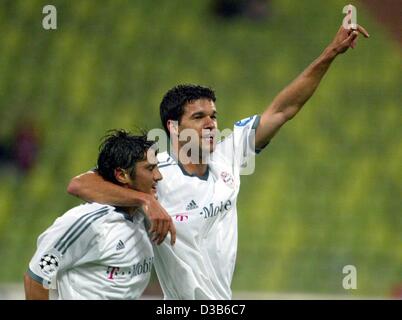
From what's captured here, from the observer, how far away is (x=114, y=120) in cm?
869

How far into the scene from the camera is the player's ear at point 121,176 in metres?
3.63

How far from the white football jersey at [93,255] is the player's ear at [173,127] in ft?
1.73

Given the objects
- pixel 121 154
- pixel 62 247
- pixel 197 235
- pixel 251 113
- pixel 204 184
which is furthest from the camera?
pixel 251 113

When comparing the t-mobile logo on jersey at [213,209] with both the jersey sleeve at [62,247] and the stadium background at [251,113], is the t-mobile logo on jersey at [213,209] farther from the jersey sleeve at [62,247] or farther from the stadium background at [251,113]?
the stadium background at [251,113]

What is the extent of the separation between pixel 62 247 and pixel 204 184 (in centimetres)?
82

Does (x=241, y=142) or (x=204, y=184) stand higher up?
(x=241, y=142)

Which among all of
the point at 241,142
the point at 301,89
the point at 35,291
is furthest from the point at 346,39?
the point at 35,291

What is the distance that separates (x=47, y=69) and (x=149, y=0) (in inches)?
55.0

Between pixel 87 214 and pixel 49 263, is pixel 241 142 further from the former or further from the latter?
pixel 49 263

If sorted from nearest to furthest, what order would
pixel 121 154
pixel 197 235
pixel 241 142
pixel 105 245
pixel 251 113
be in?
pixel 105 245 < pixel 121 154 < pixel 197 235 < pixel 241 142 < pixel 251 113

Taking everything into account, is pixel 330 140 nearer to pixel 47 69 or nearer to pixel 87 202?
pixel 47 69

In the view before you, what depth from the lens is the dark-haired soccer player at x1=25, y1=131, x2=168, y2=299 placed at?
3.36m

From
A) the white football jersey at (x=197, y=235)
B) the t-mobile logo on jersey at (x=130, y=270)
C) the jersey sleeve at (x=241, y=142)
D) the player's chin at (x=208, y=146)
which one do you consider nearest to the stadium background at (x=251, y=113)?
the jersey sleeve at (x=241, y=142)

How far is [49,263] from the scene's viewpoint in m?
3.36
